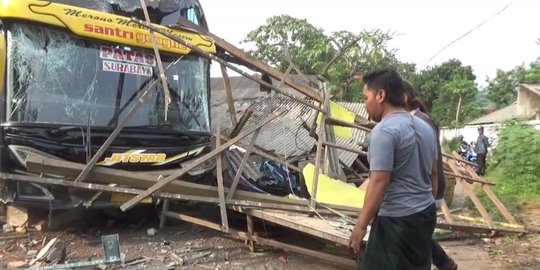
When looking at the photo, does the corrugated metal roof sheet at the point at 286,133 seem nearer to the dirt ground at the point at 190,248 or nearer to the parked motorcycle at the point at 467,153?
the dirt ground at the point at 190,248

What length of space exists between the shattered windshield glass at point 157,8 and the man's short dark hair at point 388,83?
410 centimetres

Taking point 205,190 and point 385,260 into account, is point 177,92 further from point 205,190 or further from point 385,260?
point 385,260

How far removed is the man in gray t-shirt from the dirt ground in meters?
2.52

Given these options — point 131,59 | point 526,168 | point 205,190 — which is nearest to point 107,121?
point 131,59

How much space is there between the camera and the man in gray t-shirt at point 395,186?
8.53 feet

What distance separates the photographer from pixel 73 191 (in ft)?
17.2

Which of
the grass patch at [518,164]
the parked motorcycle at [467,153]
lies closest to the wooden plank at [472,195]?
the grass patch at [518,164]

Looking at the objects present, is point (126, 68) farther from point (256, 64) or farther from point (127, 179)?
point (256, 64)

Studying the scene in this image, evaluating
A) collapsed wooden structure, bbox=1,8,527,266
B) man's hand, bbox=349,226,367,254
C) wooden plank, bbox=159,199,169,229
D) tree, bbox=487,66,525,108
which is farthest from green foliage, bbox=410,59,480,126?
man's hand, bbox=349,226,367,254

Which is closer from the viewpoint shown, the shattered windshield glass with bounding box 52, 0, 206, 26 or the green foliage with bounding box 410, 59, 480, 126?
the shattered windshield glass with bounding box 52, 0, 206, 26

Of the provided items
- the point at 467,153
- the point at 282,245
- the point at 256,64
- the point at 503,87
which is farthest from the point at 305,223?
the point at 503,87

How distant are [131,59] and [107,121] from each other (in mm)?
755

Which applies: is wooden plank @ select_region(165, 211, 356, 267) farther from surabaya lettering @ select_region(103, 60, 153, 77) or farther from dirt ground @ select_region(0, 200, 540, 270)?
surabaya lettering @ select_region(103, 60, 153, 77)

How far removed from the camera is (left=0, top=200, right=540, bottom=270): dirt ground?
5.15 m
